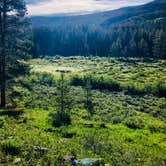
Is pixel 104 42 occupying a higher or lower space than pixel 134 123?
higher

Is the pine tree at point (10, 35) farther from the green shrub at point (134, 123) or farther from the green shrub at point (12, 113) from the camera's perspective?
the green shrub at point (134, 123)

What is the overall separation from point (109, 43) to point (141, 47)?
28.9m

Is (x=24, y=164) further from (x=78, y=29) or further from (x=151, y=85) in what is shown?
(x=78, y=29)

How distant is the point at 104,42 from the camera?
6225 inches

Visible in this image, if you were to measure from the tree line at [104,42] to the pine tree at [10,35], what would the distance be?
9289 centimetres

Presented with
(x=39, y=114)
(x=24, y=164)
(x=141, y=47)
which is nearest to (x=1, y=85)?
(x=39, y=114)

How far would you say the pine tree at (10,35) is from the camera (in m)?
34.6

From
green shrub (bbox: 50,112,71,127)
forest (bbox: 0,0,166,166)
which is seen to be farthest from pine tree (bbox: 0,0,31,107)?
green shrub (bbox: 50,112,71,127)

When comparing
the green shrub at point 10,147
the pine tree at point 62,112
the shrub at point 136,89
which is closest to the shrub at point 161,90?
the shrub at point 136,89

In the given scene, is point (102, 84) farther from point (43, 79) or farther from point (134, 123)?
point (134, 123)

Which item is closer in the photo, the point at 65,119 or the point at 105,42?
the point at 65,119

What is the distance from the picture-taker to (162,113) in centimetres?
4425

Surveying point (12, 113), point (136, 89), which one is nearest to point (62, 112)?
point (12, 113)

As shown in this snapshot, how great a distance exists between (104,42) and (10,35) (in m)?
125
